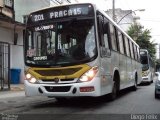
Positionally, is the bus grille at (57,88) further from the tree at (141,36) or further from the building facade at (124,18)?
the building facade at (124,18)

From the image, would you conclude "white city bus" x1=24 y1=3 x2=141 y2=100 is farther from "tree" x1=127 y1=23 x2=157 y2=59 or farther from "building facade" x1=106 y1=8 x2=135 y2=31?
"building facade" x1=106 y1=8 x2=135 y2=31

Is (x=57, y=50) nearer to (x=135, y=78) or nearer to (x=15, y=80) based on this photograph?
(x=135, y=78)

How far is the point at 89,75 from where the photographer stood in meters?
12.2

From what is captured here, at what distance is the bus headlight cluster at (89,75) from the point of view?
12.1m

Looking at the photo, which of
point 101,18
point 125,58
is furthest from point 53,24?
point 125,58

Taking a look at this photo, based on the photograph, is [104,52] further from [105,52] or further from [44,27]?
[44,27]

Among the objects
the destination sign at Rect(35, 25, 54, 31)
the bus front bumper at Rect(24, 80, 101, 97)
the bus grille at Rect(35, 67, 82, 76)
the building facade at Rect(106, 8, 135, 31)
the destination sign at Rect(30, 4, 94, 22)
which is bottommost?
the bus front bumper at Rect(24, 80, 101, 97)

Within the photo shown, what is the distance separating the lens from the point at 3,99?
52.0 ft

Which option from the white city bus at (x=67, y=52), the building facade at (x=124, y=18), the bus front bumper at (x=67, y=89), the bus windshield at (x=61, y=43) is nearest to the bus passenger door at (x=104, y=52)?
the white city bus at (x=67, y=52)

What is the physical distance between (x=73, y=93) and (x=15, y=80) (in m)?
13.4

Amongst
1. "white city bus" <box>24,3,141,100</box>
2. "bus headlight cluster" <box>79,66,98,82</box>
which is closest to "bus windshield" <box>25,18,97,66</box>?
"white city bus" <box>24,3,141,100</box>

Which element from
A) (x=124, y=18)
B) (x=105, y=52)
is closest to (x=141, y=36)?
(x=124, y=18)

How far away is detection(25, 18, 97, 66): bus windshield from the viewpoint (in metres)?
12.3

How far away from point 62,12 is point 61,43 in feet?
3.39
